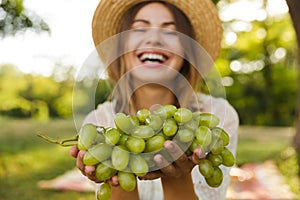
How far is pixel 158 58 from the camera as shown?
1.69 m

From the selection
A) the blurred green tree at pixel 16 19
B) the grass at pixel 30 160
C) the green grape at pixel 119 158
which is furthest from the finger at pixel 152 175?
the grass at pixel 30 160

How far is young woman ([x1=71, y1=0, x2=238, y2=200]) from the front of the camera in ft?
5.67

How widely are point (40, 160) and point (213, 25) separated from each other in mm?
4536

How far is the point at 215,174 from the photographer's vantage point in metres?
1.30

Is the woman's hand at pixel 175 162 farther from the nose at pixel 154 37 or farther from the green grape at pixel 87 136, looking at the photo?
the nose at pixel 154 37

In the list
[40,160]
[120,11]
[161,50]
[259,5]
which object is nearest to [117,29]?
[120,11]

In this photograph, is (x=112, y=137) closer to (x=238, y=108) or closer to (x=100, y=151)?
(x=100, y=151)

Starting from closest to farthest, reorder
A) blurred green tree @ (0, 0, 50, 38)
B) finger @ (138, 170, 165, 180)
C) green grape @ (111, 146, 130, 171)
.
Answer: green grape @ (111, 146, 130, 171) → finger @ (138, 170, 165, 180) → blurred green tree @ (0, 0, 50, 38)

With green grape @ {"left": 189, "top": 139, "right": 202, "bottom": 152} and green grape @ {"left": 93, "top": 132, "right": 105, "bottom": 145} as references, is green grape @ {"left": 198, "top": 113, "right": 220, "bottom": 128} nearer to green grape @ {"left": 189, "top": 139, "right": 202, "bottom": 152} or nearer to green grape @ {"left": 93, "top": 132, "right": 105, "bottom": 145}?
green grape @ {"left": 189, "top": 139, "right": 202, "bottom": 152}

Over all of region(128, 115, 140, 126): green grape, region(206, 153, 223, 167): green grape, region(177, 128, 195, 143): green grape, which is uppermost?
region(128, 115, 140, 126): green grape

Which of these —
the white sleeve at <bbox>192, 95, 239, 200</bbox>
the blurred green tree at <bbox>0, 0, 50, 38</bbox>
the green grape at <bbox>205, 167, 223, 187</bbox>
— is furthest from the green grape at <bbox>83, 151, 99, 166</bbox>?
the blurred green tree at <bbox>0, 0, 50, 38</bbox>

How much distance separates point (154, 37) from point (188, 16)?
0.28 meters

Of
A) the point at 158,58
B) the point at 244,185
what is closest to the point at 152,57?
the point at 158,58

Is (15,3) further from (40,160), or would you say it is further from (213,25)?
(40,160)
